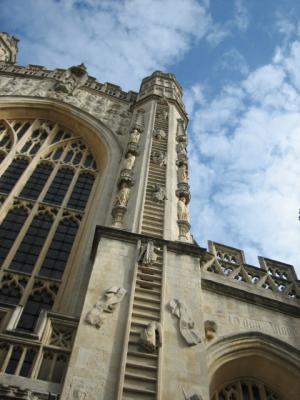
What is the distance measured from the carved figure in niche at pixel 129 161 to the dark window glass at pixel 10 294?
458 cm

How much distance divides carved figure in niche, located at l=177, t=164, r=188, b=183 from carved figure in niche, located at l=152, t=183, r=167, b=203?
4.01 feet

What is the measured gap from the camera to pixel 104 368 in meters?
5.55

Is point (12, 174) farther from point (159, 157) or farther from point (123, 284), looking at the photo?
point (123, 284)

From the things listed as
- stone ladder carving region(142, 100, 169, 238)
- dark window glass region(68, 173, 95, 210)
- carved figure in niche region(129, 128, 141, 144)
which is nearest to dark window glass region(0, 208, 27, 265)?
dark window glass region(68, 173, 95, 210)

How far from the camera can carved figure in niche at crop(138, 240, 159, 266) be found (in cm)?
773

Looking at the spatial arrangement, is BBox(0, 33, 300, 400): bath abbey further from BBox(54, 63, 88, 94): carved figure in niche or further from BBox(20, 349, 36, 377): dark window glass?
BBox(54, 63, 88, 94): carved figure in niche

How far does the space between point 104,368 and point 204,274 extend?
3.85m

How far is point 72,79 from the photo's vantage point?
1920cm

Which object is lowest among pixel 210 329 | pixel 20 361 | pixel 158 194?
pixel 20 361

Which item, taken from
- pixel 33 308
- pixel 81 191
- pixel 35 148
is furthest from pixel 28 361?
pixel 35 148

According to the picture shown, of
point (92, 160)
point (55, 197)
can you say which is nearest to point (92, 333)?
point (55, 197)

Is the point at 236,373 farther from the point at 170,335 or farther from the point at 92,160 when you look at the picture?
the point at 92,160

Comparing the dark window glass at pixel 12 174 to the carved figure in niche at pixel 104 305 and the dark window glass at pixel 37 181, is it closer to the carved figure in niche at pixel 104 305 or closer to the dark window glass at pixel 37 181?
the dark window glass at pixel 37 181

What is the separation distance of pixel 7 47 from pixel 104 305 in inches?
876
